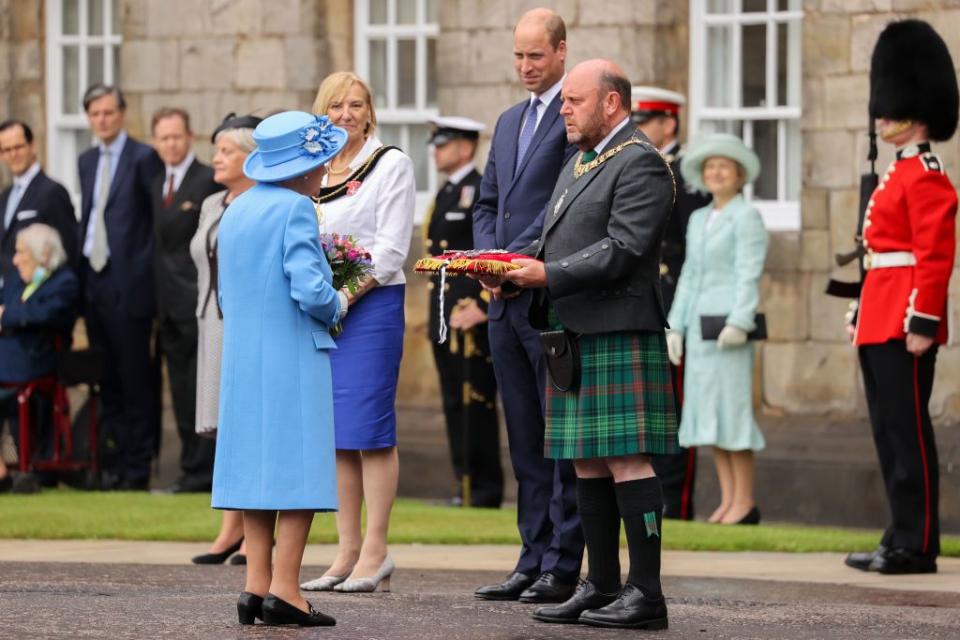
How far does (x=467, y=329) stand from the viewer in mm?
13133

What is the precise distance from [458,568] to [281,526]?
8.34ft

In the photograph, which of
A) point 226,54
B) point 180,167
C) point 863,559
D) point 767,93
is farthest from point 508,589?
point 226,54

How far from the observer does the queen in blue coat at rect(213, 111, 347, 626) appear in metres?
7.66

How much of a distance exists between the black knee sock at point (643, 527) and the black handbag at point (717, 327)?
15.4 ft

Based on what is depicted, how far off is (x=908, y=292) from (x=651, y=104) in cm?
315

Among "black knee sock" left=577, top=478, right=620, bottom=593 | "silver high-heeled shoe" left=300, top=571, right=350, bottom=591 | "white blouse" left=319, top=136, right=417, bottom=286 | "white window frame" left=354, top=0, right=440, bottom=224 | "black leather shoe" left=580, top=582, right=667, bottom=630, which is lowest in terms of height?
"silver high-heeled shoe" left=300, top=571, right=350, bottom=591

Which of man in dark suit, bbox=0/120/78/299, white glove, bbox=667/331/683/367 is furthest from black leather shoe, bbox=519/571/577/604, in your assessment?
man in dark suit, bbox=0/120/78/299

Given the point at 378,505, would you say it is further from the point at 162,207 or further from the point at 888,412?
the point at 162,207

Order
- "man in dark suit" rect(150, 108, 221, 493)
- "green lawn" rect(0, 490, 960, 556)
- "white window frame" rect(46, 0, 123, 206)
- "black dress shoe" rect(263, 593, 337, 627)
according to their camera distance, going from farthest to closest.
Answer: "white window frame" rect(46, 0, 123, 206) → "man in dark suit" rect(150, 108, 221, 493) → "green lawn" rect(0, 490, 960, 556) → "black dress shoe" rect(263, 593, 337, 627)

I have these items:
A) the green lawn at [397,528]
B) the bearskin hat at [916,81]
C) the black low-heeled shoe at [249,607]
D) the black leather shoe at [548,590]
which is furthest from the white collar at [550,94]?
Answer: the green lawn at [397,528]

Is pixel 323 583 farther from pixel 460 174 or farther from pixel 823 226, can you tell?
pixel 823 226

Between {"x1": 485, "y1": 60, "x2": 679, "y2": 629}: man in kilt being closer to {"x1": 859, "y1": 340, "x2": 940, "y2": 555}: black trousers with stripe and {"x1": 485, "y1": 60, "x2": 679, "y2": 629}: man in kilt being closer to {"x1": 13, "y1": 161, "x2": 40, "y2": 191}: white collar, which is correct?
{"x1": 859, "y1": 340, "x2": 940, "y2": 555}: black trousers with stripe

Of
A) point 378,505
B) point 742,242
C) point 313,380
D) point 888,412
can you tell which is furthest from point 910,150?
point 313,380

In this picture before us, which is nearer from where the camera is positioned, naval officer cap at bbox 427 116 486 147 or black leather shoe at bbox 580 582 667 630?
black leather shoe at bbox 580 582 667 630
